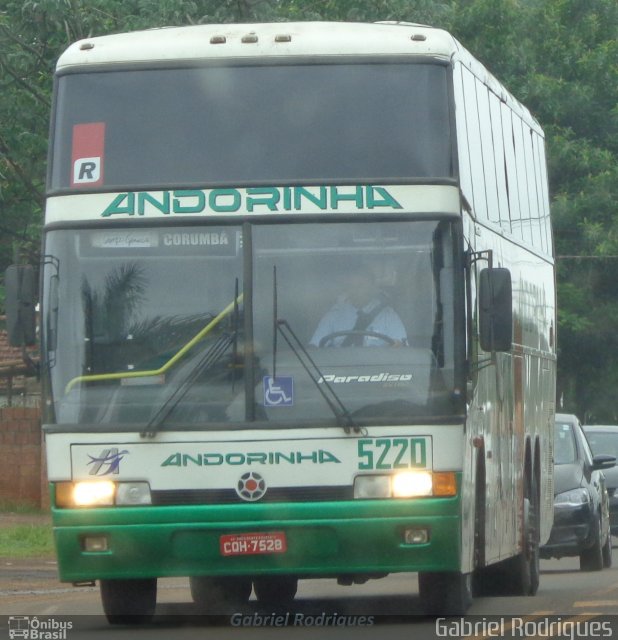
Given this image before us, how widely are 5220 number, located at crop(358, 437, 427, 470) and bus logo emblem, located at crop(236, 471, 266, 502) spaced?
61 cm

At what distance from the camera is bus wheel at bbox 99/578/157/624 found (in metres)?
12.3

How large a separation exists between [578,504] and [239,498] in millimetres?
9713

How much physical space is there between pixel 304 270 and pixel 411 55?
1.57 metres

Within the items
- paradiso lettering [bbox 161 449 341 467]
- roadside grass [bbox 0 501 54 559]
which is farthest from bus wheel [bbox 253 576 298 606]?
roadside grass [bbox 0 501 54 559]

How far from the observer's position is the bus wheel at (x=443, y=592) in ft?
39.1

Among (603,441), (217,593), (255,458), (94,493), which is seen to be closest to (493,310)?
(255,458)

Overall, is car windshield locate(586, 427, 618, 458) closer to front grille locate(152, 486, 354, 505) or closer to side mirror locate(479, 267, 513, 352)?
side mirror locate(479, 267, 513, 352)

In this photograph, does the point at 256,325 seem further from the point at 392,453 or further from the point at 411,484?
the point at 411,484

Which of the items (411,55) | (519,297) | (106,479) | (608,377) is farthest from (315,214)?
(608,377)

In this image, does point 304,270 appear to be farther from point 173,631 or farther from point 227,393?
point 173,631

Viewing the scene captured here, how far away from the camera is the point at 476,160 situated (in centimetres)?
1298

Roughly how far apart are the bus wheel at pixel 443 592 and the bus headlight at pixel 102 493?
2016 millimetres

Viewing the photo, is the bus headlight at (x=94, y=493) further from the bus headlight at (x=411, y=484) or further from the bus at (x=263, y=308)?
the bus headlight at (x=411, y=484)

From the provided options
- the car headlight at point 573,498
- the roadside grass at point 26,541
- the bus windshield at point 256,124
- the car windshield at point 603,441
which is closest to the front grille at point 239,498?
the bus windshield at point 256,124
